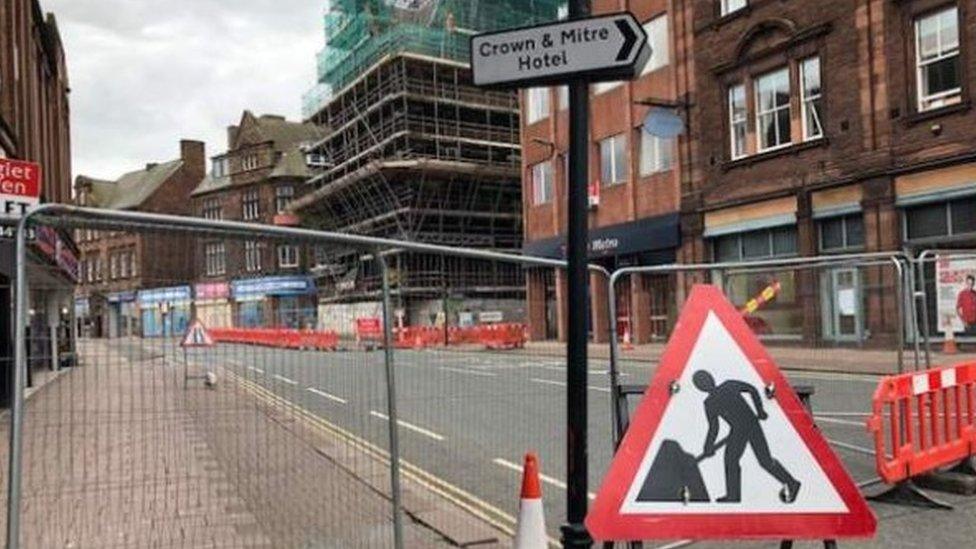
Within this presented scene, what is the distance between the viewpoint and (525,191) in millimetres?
41156

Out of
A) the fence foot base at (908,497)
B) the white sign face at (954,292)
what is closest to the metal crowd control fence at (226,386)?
the fence foot base at (908,497)

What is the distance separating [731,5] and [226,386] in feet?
86.6

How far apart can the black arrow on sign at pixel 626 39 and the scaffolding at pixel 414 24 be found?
168ft

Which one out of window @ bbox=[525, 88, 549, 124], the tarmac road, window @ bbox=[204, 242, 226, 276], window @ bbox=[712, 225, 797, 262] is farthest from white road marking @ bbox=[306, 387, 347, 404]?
window @ bbox=[525, 88, 549, 124]

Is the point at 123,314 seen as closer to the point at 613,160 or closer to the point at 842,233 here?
the point at 842,233

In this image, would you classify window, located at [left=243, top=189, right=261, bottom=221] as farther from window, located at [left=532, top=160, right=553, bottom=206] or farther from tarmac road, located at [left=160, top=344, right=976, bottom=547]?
tarmac road, located at [left=160, top=344, right=976, bottom=547]

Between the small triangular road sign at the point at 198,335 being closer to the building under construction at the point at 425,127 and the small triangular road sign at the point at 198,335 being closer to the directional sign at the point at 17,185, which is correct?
the directional sign at the point at 17,185

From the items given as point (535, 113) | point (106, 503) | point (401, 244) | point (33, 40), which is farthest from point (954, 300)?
point (535, 113)

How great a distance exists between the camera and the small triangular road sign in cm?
457

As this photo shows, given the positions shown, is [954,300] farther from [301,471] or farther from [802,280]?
[301,471]

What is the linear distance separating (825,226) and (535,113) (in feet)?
59.5

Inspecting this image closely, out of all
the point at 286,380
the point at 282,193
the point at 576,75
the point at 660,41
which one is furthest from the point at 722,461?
the point at 282,193

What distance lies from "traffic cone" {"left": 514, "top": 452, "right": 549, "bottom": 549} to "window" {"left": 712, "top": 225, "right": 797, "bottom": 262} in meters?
22.3

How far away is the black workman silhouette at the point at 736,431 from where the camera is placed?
4.47m
